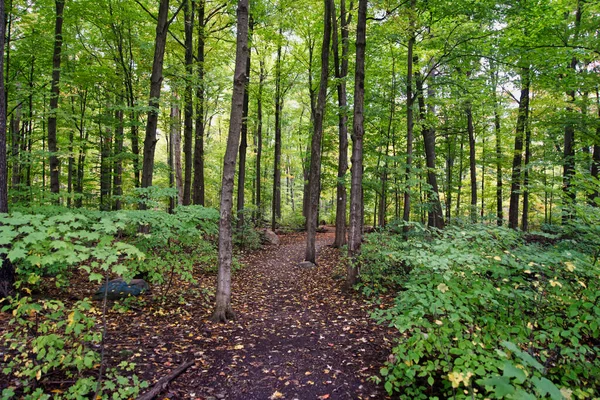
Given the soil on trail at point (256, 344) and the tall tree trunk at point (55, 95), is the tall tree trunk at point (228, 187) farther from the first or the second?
the tall tree trunk at point (55, 95)

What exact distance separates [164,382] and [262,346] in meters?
1.57

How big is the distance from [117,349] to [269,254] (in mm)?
8864

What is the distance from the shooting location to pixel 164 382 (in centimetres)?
329

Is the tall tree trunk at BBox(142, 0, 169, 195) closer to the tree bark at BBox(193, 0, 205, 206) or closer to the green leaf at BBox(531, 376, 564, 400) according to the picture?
the tree bark at BBox(193, 0, 205, 206)

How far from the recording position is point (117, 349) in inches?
156

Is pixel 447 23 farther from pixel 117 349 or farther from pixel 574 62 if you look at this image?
pixel 117 349

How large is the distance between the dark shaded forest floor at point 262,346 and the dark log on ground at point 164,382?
7cm

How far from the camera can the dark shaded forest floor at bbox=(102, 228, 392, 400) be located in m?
3.47

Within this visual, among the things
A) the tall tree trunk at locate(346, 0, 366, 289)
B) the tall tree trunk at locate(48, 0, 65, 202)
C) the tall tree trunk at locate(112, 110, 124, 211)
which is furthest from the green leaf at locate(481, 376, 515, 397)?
the tall tree trunk at locate(112, 110, 124, 211)

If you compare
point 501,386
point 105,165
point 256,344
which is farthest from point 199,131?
point 501,386

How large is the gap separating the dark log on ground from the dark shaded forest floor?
7cm

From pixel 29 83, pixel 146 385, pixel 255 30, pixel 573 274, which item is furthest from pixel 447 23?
pixel 29 83

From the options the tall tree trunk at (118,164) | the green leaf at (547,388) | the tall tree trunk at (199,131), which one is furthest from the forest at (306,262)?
the tall tree trunk at (118,164)

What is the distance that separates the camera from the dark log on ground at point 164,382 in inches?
120
